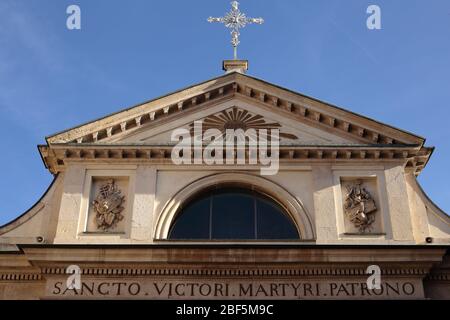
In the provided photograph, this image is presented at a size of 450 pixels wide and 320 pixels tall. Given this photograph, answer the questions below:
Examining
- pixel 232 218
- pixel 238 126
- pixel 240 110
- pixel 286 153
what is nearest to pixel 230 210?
pixel 232 218

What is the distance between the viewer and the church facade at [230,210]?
1661 cm

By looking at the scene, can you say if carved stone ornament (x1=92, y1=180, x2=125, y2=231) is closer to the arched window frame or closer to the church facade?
the church facade

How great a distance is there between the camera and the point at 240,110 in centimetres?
1981

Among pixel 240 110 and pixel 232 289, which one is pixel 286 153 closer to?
pixel 240 110

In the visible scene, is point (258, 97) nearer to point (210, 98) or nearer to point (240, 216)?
point (210, 98)

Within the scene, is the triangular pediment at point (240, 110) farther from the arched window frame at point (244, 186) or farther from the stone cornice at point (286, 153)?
the arched window frame at point (244, 186)

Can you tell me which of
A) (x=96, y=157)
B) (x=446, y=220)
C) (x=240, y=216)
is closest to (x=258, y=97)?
(x=240, y=216)

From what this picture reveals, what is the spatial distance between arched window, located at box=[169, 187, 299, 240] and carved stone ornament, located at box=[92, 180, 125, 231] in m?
1.52

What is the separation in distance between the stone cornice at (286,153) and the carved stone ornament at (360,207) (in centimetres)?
90

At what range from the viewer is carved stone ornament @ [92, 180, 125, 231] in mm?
17766

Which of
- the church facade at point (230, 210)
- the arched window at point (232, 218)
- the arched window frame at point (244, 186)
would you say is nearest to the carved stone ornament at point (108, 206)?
the church facade at point (230, 210)

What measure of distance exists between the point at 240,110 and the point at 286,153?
2101 mm

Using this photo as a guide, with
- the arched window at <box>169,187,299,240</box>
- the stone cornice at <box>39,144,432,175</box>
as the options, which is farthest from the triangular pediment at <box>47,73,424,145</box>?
the arched window at <box>169,187,299,240</box>
